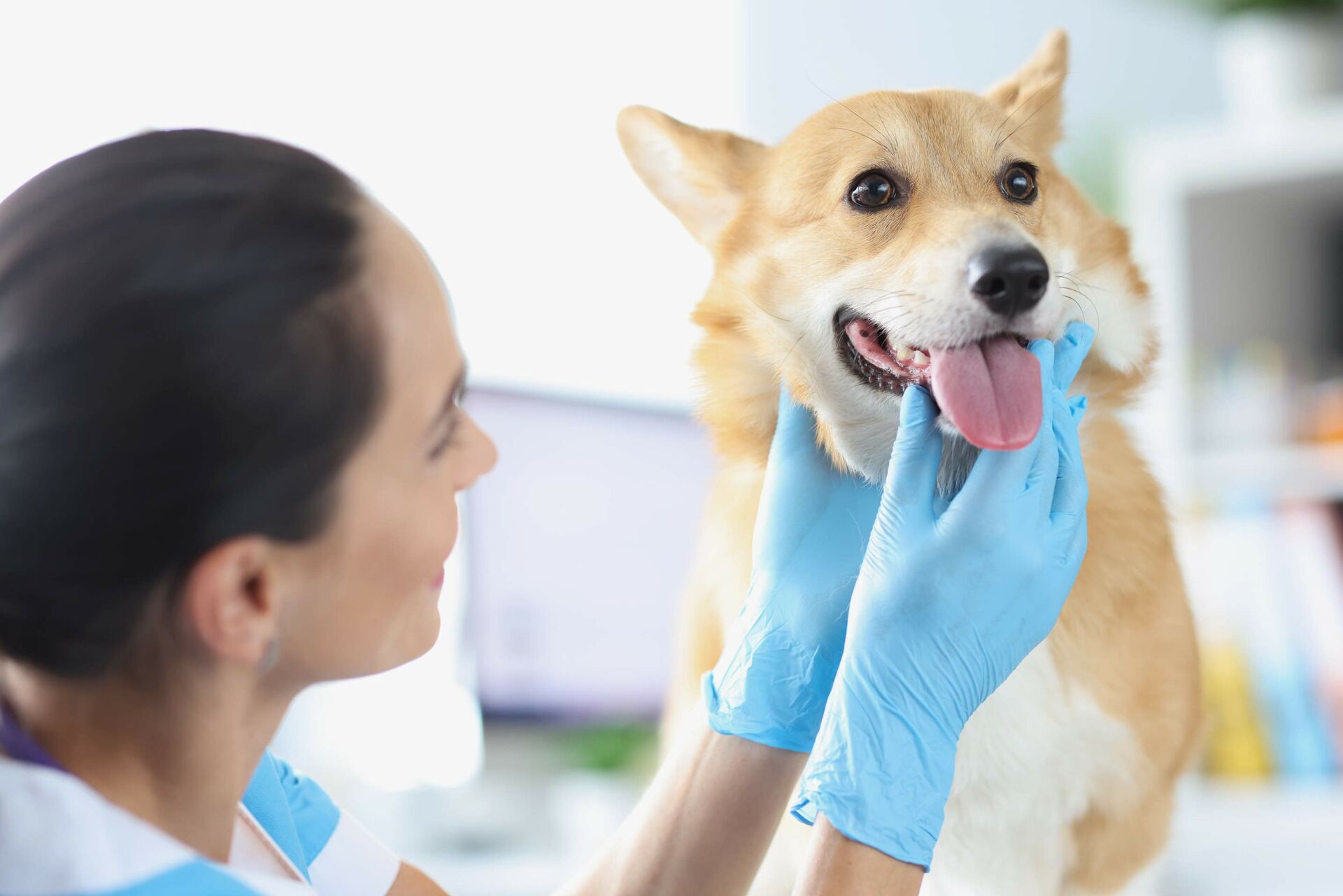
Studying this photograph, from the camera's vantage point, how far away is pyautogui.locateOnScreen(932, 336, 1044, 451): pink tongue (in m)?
0.80

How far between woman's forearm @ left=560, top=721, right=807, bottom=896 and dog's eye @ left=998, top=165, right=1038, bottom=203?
549 millimetres

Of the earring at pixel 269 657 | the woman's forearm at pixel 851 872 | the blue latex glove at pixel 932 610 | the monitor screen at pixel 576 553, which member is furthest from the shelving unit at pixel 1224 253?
the earring at pixel 269 657

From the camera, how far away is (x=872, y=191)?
105cm

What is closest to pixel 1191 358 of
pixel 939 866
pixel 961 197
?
pixel 961 197

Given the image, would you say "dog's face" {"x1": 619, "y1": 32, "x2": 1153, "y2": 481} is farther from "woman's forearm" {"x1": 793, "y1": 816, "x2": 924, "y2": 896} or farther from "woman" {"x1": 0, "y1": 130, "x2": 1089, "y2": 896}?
"woman's forearm" {"x1": 793, "y1": 816, "x2": 924, "y2": 896}

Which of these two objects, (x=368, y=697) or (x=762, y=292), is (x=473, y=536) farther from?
(x=762, y=292)

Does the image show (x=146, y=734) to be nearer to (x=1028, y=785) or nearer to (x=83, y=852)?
(x=83, y=852)

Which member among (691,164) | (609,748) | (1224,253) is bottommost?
(609,748)

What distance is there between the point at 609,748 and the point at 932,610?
159 centimetres

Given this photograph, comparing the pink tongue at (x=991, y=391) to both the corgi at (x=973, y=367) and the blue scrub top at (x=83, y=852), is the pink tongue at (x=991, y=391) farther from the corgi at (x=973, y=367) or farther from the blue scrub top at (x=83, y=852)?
the blue scrub top at (x=83, y=852)

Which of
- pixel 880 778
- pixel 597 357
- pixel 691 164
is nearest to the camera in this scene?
pixel 880 778

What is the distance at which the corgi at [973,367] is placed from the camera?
882mm

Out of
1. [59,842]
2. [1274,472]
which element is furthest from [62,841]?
[1274,472]

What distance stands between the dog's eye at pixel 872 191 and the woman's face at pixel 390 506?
49 cm
